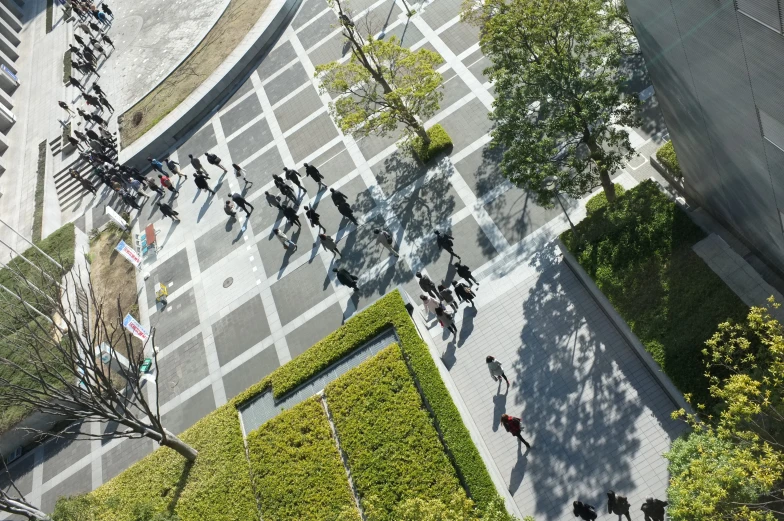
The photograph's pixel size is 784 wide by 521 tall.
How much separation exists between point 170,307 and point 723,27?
20968 mm

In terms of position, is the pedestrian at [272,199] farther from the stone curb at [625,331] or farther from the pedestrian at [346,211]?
the stone curb at [625,331]

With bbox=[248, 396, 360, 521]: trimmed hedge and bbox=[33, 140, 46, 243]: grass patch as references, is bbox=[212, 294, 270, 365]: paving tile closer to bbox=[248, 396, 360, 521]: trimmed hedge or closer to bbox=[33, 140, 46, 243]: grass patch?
bbox=[248, 396, 360, 521]: trimmed hedge

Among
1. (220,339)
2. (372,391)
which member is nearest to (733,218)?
(372,391)

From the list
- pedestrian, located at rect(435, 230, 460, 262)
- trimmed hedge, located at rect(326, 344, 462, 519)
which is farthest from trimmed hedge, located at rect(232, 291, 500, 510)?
pedestrian, located at rect(435, 230, 460, 262)

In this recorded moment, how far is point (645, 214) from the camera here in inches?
651

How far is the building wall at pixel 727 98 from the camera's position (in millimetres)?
9078

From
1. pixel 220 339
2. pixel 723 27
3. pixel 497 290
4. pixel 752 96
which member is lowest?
pixel 497 290

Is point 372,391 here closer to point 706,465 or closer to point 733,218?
point 706,465

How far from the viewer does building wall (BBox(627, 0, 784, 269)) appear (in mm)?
9078

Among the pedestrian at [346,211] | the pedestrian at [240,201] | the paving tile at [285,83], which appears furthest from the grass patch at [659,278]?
the paving tile at [285,83]

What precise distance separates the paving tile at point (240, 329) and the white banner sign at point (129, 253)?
542 cm

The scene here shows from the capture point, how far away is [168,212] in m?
26.8

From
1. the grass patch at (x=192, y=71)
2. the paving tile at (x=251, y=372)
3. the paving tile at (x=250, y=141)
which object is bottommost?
the paving tile at (x=251, y=372)

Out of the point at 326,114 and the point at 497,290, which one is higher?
the point at 326,114
